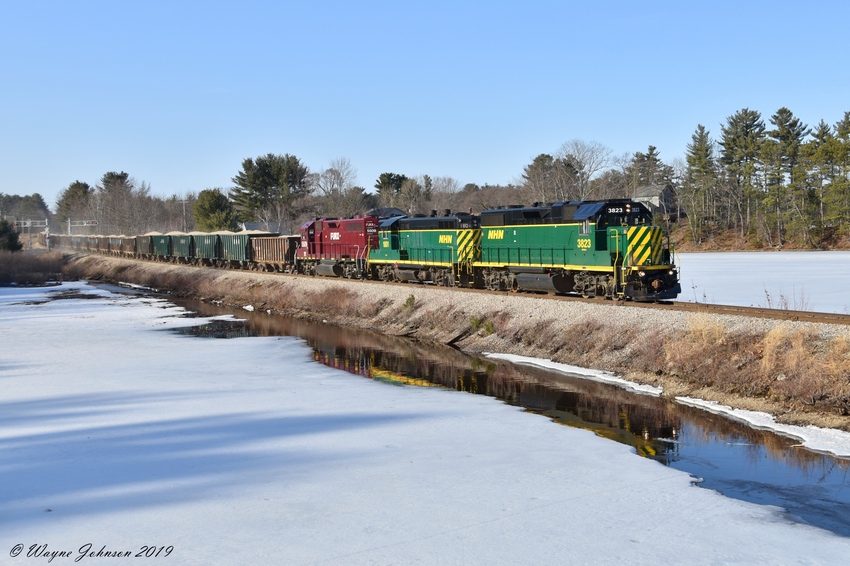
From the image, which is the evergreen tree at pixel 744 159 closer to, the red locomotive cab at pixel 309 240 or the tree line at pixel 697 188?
the tree line at pixel 697 188

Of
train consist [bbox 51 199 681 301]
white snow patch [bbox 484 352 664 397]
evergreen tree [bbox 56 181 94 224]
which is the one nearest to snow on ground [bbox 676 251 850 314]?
train consist [bbox 51 199 681 301]

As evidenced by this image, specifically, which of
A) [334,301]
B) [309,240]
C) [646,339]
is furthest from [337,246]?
[646,339]

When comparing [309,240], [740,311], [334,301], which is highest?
[309,240]

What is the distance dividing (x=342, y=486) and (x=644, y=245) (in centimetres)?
1626

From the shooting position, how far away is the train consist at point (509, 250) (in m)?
24.2

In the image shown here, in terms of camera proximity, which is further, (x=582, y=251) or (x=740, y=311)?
(x=582, y=251)

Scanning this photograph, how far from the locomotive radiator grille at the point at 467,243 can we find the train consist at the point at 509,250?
1.7 inches

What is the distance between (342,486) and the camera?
34.1 feet

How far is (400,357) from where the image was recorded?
24547 mm

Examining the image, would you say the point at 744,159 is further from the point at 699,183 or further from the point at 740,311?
the point at 740,311

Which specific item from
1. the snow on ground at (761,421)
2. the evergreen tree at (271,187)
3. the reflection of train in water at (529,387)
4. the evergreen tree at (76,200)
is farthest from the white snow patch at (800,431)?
the evergreen tree at (76,200)

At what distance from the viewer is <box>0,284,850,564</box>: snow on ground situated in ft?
27.1

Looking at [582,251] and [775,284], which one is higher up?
[582,251]

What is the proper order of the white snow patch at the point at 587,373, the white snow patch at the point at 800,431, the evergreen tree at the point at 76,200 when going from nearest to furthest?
1. the white snow patch at the point at 800,431
2. the white snow patch at the point at 587,373
3. the evergreen tree at the point at 76,200
